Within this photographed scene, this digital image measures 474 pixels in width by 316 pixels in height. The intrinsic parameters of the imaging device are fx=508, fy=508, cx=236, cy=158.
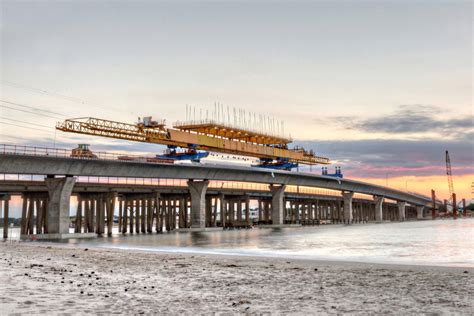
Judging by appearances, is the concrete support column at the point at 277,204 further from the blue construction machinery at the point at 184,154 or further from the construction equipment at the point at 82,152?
the construction equipment at the point at 82,152

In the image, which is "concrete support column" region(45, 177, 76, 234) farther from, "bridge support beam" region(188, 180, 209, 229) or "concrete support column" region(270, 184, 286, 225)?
"concrete support column" region(270, 184, 286, 225)

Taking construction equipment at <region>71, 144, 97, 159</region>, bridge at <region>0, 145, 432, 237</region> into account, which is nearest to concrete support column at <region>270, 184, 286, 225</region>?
bridge at <region>0, 145, 432, 237</region>

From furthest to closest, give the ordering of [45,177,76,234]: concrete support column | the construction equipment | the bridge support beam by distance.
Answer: the bridge support beam → the construction equipment → [45,177,76,234]: concrete support column

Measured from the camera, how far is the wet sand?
12.7 metres

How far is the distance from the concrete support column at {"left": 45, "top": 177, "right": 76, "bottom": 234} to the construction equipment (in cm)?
390

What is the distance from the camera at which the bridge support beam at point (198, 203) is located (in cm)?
8956

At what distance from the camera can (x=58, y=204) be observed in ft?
212

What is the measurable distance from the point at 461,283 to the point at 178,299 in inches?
377

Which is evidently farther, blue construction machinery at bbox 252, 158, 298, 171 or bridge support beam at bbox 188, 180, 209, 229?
blue construction machinery at bbox 252, 158, 298, 171

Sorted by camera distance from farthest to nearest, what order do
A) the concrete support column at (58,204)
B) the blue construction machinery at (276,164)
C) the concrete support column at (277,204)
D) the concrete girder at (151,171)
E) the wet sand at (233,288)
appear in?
the blue construction machinery at (276,164), the concrete support column at (277,204), the concrete support column at (58,204), the concrete girder at (151,171), the wet sand at (233,288)

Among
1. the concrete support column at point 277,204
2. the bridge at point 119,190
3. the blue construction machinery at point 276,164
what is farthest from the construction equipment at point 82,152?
the blue construction machinery at point 276,164

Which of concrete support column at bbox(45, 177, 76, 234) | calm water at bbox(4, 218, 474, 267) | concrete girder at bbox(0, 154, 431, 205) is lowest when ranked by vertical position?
calm water at bbox(4, 218, 474, 267)

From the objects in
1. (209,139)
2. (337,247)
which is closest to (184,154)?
(209,139)

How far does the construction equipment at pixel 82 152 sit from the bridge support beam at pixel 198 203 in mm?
24961
